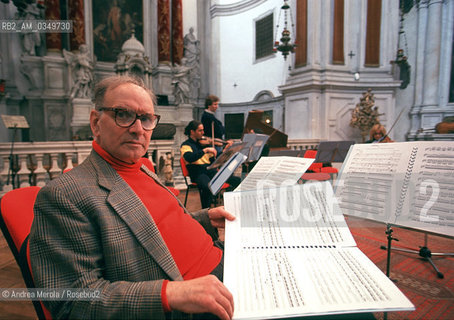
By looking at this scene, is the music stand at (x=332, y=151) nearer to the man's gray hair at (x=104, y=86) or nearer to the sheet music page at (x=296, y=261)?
the sheet music page at (x=296, y=261)

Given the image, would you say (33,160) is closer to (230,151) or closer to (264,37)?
(230,151)

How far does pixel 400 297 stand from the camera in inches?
26.0

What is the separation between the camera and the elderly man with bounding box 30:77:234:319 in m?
0.68

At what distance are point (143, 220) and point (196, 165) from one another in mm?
2619

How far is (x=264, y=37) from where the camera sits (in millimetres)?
11227

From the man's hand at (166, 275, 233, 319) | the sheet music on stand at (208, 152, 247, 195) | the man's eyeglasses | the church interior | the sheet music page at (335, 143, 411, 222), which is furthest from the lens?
the church interior

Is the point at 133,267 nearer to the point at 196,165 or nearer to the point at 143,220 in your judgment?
the point at 143,220

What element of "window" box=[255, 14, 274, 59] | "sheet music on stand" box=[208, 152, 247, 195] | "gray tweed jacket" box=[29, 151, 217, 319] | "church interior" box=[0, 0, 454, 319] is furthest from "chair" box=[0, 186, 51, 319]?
"window" box=[255, 14, 274, 59]

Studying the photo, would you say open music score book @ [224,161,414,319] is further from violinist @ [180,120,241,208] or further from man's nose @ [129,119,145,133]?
violinist @ [180,120,241,208]

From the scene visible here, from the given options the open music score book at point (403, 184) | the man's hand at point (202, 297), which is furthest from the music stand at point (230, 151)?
the man's hand at point (202, 297)

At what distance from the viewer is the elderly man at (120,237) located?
0.68 metres

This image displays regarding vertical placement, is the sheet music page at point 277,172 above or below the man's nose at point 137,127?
below

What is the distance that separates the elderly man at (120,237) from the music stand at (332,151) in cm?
353

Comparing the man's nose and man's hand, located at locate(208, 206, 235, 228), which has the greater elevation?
the man's nose
